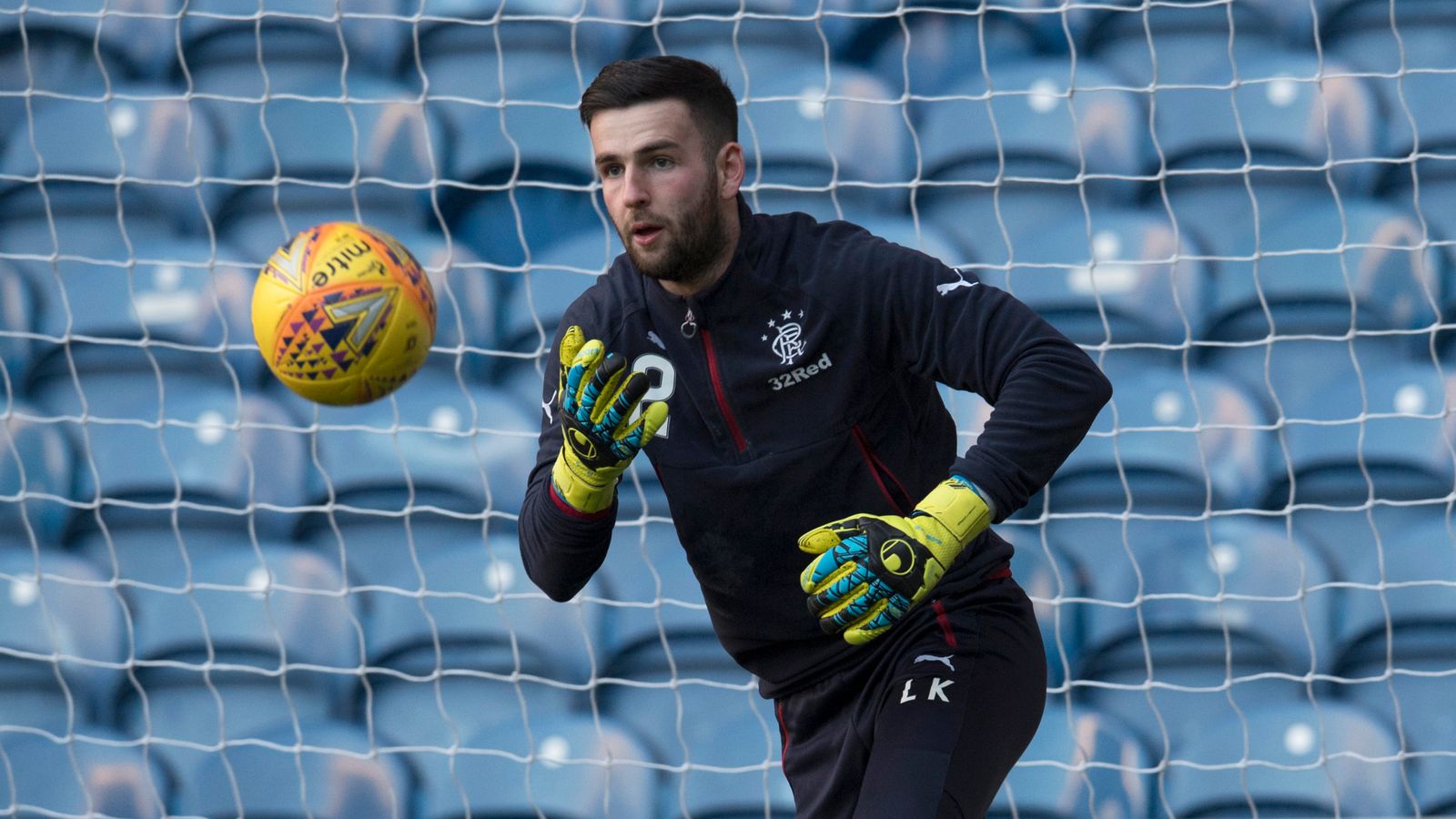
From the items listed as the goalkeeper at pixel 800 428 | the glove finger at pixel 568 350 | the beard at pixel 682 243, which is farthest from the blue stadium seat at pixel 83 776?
the beard at pixel 682 243

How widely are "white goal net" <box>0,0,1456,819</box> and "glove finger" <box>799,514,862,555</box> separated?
1776 mm

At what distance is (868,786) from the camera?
2307 millimetres

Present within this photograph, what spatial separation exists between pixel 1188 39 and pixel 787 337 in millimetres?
2828

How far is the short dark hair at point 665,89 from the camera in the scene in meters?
2.43

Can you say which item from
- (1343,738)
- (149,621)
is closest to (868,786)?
(1343,738)

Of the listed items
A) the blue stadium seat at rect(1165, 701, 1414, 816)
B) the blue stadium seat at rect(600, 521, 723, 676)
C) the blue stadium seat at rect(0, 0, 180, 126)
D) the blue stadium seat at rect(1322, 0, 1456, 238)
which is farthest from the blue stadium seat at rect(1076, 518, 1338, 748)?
the blue stadium seat at rect(0, 0, 180, 126)

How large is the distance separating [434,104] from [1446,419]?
2992mm

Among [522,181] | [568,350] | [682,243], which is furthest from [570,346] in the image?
[522,181]

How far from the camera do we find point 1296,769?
3.72m

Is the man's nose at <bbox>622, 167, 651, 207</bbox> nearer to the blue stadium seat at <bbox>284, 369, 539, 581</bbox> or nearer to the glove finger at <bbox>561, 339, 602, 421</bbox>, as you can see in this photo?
the glove finger at <bbox>561, 339, 602, 421</bbox>

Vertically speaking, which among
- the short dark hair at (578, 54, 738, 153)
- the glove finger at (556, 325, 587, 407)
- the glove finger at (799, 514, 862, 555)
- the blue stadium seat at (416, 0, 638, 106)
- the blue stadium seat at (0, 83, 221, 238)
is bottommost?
the blue stadium seat at (0, 83, 221, 238)

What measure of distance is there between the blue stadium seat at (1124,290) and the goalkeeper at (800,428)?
187cm

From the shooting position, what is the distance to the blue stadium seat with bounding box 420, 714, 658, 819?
386cm

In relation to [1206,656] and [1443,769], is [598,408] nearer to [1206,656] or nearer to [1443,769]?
[1206,656]
